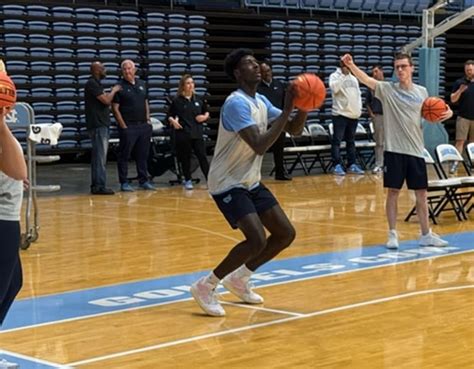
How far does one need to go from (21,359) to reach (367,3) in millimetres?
19408

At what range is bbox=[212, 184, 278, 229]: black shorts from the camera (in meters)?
6.55

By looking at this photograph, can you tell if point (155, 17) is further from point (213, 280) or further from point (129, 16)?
point (213, 280)

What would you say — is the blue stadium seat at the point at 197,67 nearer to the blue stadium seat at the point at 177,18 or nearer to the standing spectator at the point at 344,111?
the blue stadium seat at the point at 177,18

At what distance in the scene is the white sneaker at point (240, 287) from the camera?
701 cm

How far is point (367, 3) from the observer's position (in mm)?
23812

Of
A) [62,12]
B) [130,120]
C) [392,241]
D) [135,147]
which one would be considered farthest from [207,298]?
[62,12]

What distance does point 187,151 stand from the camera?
50.5 feet

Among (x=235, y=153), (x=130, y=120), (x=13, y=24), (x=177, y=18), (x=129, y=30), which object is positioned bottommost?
(x=130, y=120)

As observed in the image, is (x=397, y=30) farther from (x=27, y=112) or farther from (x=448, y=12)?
(x=27, y=112)

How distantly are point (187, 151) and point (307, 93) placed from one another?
29.5ft

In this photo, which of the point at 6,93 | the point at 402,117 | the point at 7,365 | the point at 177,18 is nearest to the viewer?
the point at 6,93

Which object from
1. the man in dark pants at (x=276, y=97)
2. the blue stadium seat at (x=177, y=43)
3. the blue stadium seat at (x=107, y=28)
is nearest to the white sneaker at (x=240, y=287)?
the man in dark pants at (x=276, y=97)

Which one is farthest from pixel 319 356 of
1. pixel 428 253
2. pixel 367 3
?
pixel 367 3

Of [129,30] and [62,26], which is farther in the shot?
[129,30]
